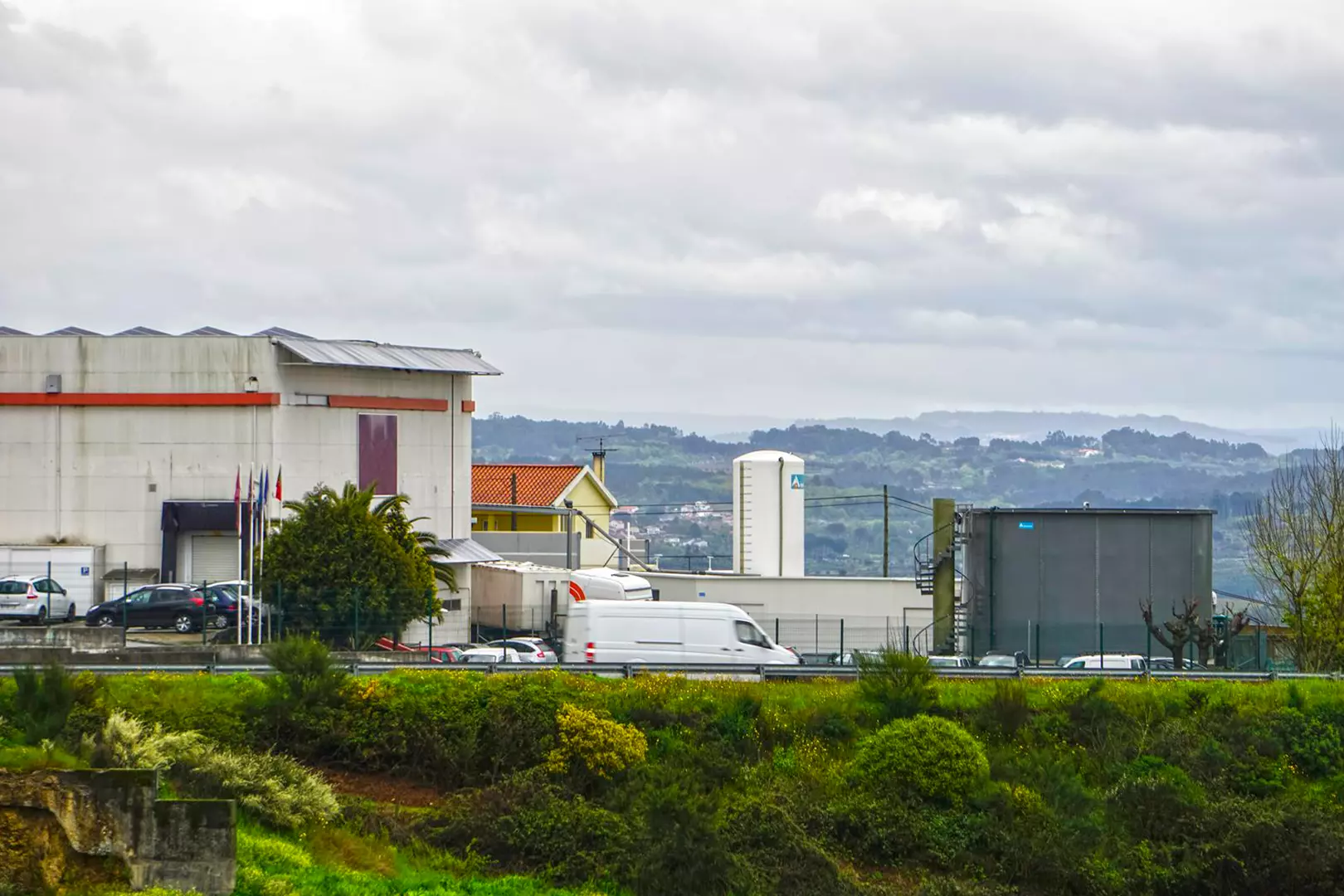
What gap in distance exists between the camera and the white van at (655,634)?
3625 cm

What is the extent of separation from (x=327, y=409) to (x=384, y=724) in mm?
29043

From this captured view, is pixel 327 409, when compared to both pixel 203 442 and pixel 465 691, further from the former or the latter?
pixel 465 691

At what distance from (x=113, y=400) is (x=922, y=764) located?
34.2 metres

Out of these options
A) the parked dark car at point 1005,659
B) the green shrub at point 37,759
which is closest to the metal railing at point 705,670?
A: the parked dark car at point 1005,659

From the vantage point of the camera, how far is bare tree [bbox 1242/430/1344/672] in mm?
42875

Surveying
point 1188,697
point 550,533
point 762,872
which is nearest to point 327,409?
point 550,533

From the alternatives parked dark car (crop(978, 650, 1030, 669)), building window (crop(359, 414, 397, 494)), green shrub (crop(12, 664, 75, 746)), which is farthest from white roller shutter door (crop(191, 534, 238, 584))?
green shrub (crop(12, 664, 75, 746))

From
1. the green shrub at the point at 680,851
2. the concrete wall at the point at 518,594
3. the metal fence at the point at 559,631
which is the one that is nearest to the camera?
the green shrub at the point at 680,851

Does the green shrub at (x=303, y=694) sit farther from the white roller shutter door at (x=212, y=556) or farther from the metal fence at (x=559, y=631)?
the white roller shutter door at (x=212, y=556)

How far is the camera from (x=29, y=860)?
1468 cm

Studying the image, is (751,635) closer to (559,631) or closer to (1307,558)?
(559,631)

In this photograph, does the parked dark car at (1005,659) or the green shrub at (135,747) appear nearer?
the green shrub at (135,747)

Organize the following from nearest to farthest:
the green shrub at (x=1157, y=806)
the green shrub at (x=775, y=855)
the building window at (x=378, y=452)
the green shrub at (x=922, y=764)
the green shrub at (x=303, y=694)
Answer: the green shrub at (x=775, y=855) < the green shrub at (x=1157, y=806) < the green shrub at (x=922, y=764) < the green shrub at (x=303, y=694) < the building window at (x=378, y=452)

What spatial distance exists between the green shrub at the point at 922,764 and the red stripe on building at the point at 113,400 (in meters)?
31.1
